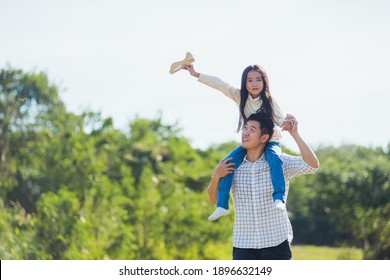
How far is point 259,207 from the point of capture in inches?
110

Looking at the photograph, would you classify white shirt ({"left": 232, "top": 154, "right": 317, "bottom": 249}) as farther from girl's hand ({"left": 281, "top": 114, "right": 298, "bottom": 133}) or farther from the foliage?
the foliage

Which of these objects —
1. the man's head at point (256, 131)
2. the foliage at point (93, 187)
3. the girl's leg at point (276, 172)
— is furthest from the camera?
the foliage at point (93, 187)

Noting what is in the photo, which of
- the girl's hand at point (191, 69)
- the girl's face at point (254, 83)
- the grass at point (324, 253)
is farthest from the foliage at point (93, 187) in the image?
the girl's face at point (254, 83)

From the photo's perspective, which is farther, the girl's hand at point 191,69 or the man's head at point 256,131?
the girl's hand at point 191,69

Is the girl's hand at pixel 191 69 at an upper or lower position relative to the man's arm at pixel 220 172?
upper

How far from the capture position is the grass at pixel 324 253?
1471 centimetres

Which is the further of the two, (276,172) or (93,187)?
(93,187)

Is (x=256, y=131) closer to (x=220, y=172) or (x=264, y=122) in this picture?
(x=264, y=122)

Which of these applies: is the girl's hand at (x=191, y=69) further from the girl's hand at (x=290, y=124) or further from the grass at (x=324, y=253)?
the grass at (x=324, y=253)

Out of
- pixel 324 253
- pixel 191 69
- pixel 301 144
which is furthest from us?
pixel 324 253

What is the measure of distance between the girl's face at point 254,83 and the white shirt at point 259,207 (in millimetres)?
282

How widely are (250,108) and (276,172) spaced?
0.34 meters

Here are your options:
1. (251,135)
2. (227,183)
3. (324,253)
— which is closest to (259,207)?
(227,183)
